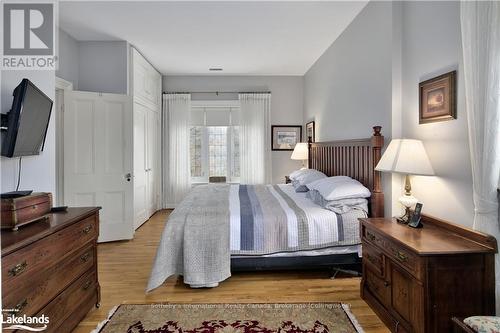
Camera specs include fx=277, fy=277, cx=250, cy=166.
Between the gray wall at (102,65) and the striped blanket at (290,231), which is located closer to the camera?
the striped blanket at (290,231)

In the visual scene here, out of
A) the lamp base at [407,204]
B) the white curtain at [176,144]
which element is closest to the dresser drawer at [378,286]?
the lamp base at [407,204]

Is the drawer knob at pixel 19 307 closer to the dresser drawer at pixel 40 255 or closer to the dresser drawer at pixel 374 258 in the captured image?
the dresser drawer at pixel 40 255

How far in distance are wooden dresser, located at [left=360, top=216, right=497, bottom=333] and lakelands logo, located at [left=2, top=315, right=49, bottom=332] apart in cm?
212

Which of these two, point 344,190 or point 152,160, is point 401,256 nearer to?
point 344,190

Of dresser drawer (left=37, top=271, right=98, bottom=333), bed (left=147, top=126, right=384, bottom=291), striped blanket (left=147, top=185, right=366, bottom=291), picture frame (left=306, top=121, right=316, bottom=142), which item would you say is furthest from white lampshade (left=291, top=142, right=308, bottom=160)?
dresser drawer (left=37, top=271, right=98, bottom=333)

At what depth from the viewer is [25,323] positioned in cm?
144

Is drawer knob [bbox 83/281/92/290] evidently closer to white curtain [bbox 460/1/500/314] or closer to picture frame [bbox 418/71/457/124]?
white curtain [bbox 460/1/500/314]

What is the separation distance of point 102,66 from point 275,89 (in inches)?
126

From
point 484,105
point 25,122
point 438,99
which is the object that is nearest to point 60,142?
point 25,122

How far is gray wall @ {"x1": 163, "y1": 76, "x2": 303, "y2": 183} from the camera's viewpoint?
570 cm

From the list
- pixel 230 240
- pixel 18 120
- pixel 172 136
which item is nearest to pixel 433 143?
pixel 230 240

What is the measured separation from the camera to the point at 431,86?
83.3 inches

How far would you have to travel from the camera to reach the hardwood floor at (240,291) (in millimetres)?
2174

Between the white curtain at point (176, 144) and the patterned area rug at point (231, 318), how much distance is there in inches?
138
